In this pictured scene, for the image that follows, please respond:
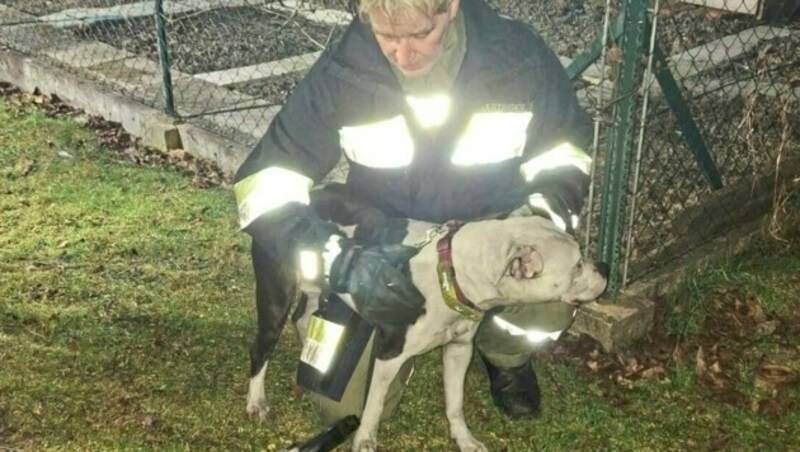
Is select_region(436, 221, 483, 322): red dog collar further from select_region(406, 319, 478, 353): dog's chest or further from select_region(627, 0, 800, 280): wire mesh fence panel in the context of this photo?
select_region(627, 0, 800, 280): wire mesh fence panel

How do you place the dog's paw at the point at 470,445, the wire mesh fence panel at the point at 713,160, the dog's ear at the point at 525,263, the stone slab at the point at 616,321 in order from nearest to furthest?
the dog's ear at the point at 525,263
the dog's paw at the point at 470,445
the stone slab at the point at 616,321
the wire mesh fence panel at the point at 713,160

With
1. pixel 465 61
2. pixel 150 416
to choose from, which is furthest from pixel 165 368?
pixel 465 61

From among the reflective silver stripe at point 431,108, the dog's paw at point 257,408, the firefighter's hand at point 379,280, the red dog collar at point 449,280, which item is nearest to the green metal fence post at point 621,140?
the reflective silver stripe at point 431,108

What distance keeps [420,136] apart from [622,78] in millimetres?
1089

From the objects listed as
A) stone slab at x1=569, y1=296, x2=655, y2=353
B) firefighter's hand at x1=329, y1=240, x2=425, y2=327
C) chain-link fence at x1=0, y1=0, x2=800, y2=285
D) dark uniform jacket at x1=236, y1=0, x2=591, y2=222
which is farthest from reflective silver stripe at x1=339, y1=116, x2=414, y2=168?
stone slab at x1=569, y1=296, x2=655, y2=353

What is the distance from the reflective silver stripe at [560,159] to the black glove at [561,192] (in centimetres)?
3

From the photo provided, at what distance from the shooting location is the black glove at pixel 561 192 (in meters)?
3.21

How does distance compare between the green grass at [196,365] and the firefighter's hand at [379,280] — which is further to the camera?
the green grass at [196,365]

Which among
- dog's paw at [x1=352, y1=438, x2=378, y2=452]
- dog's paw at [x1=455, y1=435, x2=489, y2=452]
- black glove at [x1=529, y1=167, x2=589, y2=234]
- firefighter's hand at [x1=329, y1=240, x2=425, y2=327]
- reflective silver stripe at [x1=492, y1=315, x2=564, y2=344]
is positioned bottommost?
dog's paw at [x1=352, y1=438, x2=378, y2=452]

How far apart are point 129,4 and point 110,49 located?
2.31m

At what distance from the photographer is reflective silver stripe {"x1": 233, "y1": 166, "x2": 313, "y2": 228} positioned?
125 inches

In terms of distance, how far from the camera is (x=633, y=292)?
439 centimetres

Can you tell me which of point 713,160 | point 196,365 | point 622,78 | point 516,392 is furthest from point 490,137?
point 713,160

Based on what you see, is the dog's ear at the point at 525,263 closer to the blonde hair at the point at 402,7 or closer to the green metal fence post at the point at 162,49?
the blonde hair at the point at 402,7
